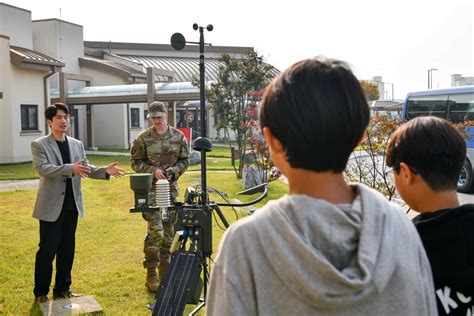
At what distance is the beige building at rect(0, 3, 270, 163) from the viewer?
21.6 m

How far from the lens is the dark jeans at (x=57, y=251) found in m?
4.68

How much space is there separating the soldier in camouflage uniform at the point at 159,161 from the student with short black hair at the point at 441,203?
11.9 feet

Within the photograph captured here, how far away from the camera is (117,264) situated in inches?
252

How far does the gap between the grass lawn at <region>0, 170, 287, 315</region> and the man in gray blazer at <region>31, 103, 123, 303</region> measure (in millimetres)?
478

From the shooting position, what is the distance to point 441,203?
163 centimetres

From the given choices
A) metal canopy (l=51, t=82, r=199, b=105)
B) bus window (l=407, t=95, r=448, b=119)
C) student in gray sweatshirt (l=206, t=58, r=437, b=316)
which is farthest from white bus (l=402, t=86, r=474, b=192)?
student in gray sweatshirt (l=206, t=58, r=437, b=316)

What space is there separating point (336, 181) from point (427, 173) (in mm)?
593

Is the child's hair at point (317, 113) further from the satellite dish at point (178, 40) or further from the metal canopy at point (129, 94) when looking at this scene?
the metal canopy at point (129, 94)

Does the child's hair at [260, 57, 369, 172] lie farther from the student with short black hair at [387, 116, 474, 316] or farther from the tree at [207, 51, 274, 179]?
the tree at [207, 51, 274, 179]

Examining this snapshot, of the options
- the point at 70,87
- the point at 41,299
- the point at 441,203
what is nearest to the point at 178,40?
the point at 41,299

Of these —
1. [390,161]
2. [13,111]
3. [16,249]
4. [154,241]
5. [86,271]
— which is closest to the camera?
[390,161]

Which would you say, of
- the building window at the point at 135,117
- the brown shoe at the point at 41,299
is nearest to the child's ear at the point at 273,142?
the brown shoe at the point at 41,299

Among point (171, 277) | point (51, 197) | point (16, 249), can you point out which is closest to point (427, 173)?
point (171, 277)

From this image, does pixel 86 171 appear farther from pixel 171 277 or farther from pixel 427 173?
pixel 427 173
